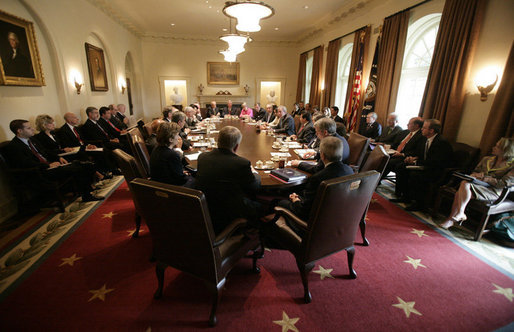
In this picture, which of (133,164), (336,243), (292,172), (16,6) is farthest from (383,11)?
(16,6)

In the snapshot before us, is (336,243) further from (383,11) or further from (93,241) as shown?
(383,11)

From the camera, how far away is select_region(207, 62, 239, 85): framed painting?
11641 mm

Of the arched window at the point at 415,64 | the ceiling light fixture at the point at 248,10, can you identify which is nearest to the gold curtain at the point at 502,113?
the arched window at the point at 415,64

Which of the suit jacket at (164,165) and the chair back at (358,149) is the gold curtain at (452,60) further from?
the suit jacket at (164,165)

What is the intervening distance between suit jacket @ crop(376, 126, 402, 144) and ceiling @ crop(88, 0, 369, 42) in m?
3.50

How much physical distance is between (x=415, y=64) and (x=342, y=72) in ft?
10.9

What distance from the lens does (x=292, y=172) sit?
8.17 feet

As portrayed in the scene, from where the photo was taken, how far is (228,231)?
1705mm

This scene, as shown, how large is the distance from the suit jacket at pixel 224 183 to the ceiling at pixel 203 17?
6444 mm

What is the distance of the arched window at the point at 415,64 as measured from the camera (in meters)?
4.86

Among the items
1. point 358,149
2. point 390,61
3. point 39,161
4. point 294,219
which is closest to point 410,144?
point 358,149

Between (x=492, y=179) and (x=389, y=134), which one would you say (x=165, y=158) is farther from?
(x=389, y=134)

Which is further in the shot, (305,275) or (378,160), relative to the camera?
(378,160)

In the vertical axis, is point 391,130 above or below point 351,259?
above
